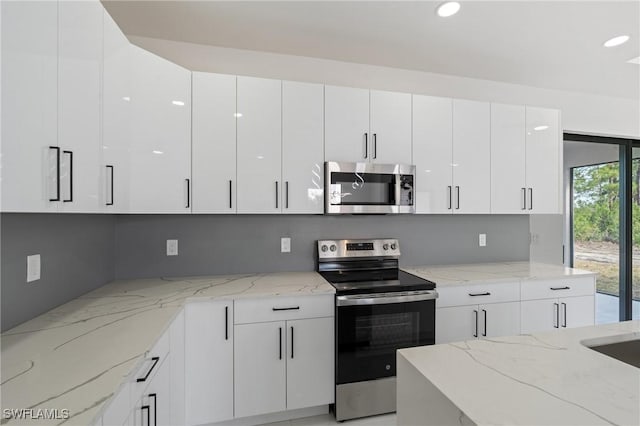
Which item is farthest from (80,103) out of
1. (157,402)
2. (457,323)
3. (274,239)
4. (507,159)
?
(507,159)

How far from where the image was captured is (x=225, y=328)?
6.24ft

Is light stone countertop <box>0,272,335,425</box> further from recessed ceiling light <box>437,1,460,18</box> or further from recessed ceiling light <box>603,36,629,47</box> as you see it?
recessed ceiling light <box>603,36,629,47</box>

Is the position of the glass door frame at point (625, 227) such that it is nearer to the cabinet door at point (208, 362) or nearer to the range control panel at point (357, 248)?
the range control panel at point (357, 248)

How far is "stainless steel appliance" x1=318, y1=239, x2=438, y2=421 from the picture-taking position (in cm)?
205

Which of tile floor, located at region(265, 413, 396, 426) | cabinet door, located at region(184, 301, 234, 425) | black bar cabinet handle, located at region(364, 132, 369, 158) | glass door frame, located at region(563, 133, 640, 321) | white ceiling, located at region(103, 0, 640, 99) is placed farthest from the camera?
glass door frame, located at region(563, 133, 640, 321)

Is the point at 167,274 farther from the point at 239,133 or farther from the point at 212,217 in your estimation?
the point at 239,133

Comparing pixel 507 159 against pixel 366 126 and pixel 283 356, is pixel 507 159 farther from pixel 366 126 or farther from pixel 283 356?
pixel 283 356

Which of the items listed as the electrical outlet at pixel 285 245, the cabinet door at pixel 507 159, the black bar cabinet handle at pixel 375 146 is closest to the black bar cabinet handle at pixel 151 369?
the electrical outlet at pixel 285 245

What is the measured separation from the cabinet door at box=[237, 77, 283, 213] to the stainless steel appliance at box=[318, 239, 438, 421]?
815mm

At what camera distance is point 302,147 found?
2.33 metres

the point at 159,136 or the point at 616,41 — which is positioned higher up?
the point at 616,41

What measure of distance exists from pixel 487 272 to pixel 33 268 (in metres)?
3.02

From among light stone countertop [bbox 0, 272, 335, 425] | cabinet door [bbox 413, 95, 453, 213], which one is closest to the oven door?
light stone countertop [bbox 0, 272, 335, 425]

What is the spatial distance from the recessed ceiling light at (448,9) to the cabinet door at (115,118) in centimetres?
189
